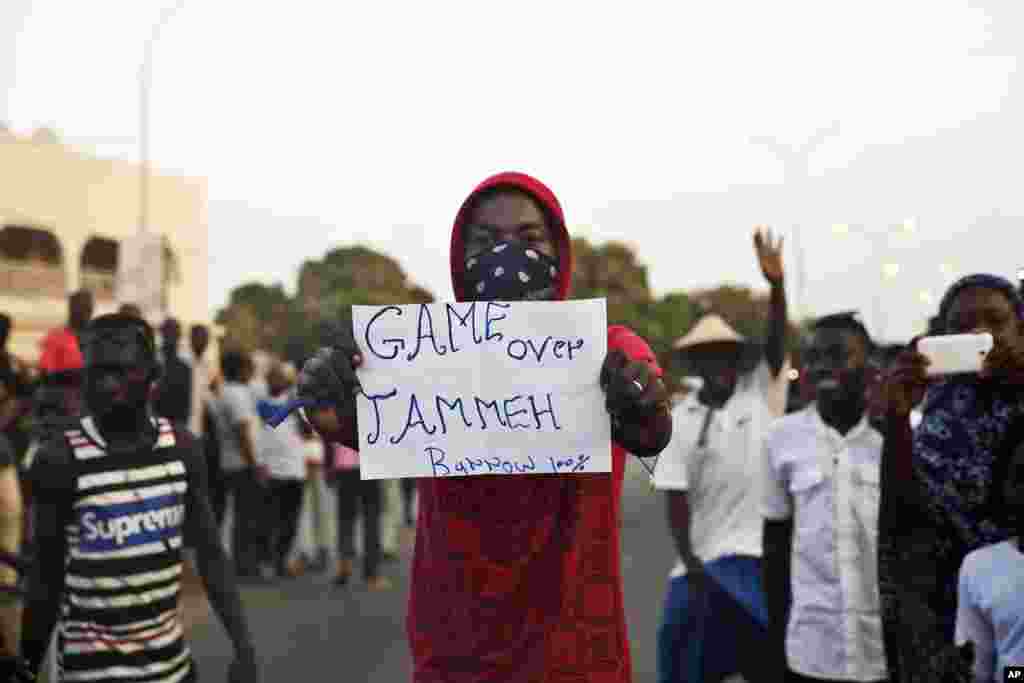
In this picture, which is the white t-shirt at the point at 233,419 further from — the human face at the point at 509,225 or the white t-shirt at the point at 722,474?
the human face at the point at 509,225

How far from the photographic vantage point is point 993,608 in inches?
128

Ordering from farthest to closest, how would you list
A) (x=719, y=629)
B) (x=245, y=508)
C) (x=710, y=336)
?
(x=245, y=508)
(x=710, y=336)
(x=719, y=629)

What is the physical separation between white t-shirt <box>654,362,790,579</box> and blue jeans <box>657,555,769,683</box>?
0.10 metres

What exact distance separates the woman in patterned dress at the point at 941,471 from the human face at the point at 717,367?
2633 millimetres

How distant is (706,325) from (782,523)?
2.17 m

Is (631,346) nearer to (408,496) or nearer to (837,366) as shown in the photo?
(837,366)

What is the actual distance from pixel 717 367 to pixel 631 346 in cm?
392

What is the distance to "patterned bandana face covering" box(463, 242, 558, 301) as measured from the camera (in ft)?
9.34

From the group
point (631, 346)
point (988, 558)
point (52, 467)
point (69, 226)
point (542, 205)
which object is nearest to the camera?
point (631, 346)

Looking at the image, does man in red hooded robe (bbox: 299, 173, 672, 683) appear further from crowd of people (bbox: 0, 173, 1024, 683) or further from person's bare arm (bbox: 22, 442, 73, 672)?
person's bare arm (bbox: 22, 442, 73, 672)

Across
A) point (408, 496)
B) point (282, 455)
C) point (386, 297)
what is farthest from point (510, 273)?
point (386, 297)

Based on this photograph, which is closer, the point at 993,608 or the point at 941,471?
the point at 993,608

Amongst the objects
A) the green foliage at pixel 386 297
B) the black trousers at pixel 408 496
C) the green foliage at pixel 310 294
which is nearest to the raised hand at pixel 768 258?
the black trousers at pixel 408 496

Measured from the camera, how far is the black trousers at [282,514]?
11828mm
